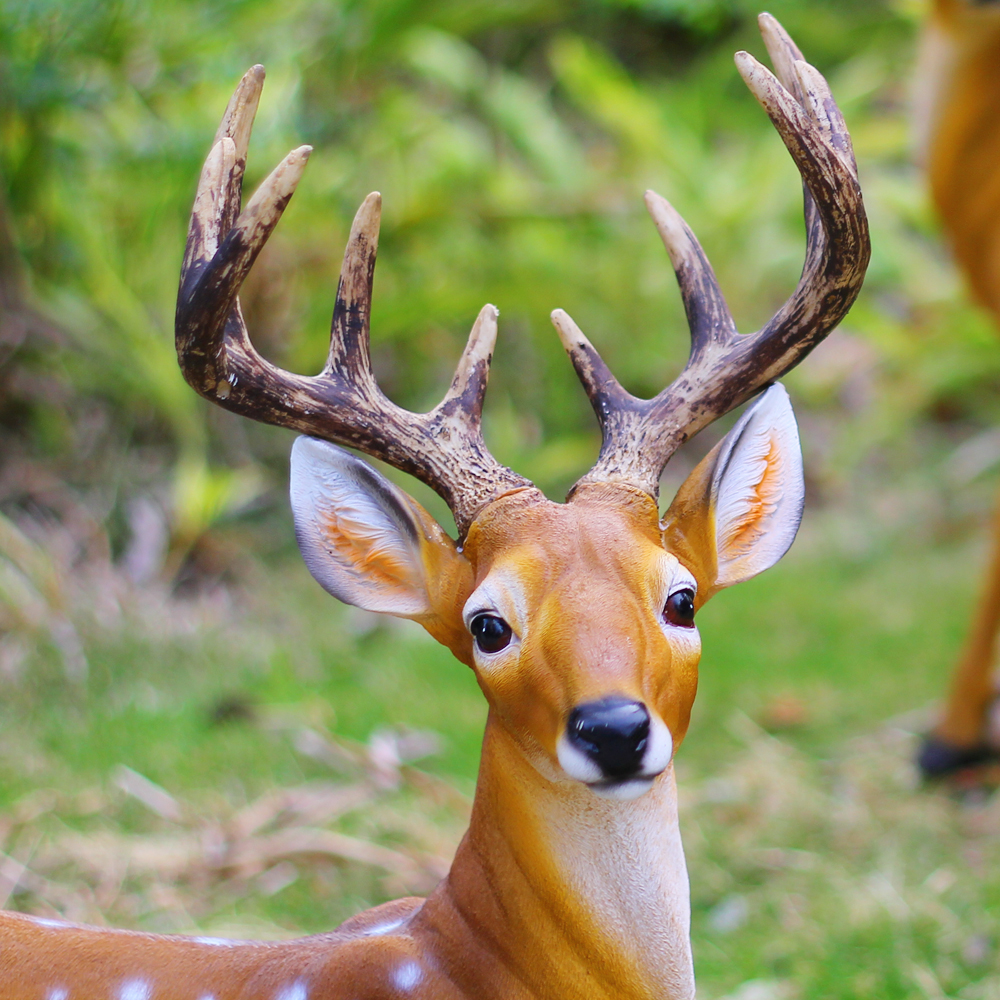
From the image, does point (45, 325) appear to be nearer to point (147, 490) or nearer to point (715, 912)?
point (147, 490)

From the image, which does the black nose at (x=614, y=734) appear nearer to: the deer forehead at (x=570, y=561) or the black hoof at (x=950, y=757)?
the deer forehead at (x=570, y=561)

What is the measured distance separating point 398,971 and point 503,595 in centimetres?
37

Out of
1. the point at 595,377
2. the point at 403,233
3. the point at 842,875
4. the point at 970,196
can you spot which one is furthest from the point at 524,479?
the point at 403,233

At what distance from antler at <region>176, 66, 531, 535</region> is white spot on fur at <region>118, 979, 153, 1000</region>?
1.73ft

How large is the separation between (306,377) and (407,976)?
58cm

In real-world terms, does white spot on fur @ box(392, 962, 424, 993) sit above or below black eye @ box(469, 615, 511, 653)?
below

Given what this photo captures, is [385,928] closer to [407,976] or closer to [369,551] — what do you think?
[407,976]

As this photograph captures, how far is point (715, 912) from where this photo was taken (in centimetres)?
209

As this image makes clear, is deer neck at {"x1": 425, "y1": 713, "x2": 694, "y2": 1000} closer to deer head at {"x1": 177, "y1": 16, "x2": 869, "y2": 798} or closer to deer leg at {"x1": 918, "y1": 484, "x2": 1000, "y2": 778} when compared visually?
deer head at {"x1": 177, "y1": 16, "x2": 869, "y2": 798}

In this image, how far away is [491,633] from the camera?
1.08m

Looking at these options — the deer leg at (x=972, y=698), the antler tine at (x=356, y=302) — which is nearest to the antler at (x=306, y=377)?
the antler tine at (x=356, y=302)

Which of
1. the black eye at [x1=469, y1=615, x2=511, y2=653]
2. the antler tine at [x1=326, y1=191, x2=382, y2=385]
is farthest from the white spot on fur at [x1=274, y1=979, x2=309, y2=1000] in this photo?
the antler tine at [x1=326, y1=191, x2=382, y2=385]

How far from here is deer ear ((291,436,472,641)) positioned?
1.17 m

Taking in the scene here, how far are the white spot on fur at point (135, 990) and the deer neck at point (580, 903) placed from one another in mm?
290
